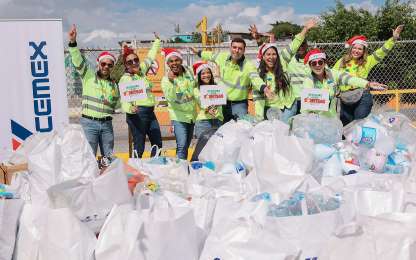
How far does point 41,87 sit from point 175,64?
4.34ft

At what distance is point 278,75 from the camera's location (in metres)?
5.06

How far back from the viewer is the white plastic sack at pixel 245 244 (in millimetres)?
2217

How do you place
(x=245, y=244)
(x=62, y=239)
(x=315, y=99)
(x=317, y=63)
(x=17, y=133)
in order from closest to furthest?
(x=245, y=244)
(x=62, y=239)
(x=17, y=133)
(x=315, y=99)
(x=317, y=63)

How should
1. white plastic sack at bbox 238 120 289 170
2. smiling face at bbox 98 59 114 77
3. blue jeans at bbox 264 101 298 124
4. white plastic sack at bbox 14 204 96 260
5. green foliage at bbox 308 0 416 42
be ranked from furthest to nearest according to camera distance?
green foliage at bbox 308 0 416 42
blue jeans at bbox 264 101 298 124
smiling face at bbox 98 59 114 77
white plastic sack at bbox 238 120 289 170
white plastic sack at bbox 14 204 96 260

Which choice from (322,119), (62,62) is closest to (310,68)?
(322,119)

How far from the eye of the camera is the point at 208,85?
195 inches

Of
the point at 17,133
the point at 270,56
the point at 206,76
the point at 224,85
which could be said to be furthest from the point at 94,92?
the point at 270,56

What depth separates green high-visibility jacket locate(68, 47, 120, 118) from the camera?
16.0ft

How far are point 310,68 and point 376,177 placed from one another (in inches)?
76.1

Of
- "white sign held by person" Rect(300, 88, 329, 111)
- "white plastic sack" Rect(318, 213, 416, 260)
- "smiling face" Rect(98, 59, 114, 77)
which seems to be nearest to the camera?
"white plastic sack" Rect(318, 213, 416, 260)

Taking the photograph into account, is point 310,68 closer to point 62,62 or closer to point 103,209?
point 62,62

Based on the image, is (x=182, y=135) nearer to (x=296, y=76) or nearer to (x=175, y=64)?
(x=175, y=64)

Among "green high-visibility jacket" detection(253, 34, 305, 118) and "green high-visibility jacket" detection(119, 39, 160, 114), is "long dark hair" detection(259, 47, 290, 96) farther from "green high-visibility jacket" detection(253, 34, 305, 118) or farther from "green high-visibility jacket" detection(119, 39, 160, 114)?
"green high-visibility jacket" detection(119, 39, 160, 114)

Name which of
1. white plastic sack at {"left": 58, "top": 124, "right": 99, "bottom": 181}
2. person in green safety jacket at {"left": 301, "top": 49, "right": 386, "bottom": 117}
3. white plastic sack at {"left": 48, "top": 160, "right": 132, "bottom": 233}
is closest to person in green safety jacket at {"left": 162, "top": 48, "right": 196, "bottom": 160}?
person in green safety jacket at {"left": 301, "top": 49, "right": 386, "bottom": 117}
